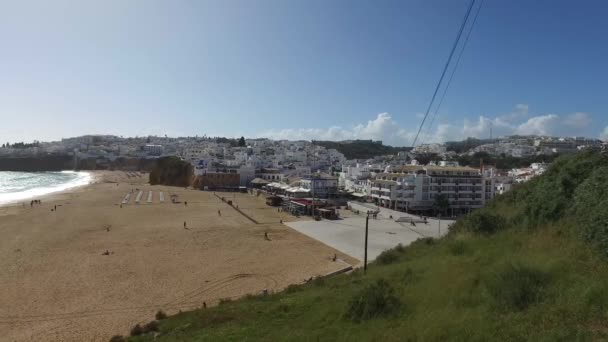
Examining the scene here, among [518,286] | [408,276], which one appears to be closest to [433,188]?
[408,276]

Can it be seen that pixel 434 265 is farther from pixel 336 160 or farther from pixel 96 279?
pixel 336 160

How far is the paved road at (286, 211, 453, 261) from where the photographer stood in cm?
2552

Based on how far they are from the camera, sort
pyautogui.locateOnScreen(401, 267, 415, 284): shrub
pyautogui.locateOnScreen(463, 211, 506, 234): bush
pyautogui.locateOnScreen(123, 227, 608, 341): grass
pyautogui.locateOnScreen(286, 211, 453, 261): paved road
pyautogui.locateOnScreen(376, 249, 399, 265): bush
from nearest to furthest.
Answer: pyautogui.locateOnScreen(123, 227, 608, 341): grass → pyautogui.locateOnScreen(401, 267, 415, 284): shrub → pyautogui.locateOnScreen(463, 211, 506, 234): bush → pyautogui.locateOnScreen(376, 249, 399, 265): bush → pyautogui.locateOnScreen(286, 211, 453, 261): paved road

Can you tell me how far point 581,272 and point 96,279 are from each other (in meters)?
17.3

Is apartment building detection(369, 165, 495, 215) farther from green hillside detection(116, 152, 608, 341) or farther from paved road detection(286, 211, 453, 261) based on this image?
green hillside detection(116, 152, 608, 341)

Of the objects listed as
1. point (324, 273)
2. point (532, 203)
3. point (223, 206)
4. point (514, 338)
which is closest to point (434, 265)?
point (532, 203)

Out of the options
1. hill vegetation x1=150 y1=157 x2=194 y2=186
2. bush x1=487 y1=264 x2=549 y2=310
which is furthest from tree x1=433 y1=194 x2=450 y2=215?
hill vegetation x1=150 y1=157 x2=194 y2=186

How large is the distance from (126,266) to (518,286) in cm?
1779

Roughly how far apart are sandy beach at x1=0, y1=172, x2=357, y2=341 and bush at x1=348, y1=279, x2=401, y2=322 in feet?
25.5

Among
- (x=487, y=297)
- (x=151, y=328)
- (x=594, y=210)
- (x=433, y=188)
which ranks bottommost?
(x=151, y=328)

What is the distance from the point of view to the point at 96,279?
1750cm

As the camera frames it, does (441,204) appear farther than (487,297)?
Yes

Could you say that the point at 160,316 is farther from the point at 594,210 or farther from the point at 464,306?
the point at 594,210

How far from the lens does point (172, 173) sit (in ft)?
252
